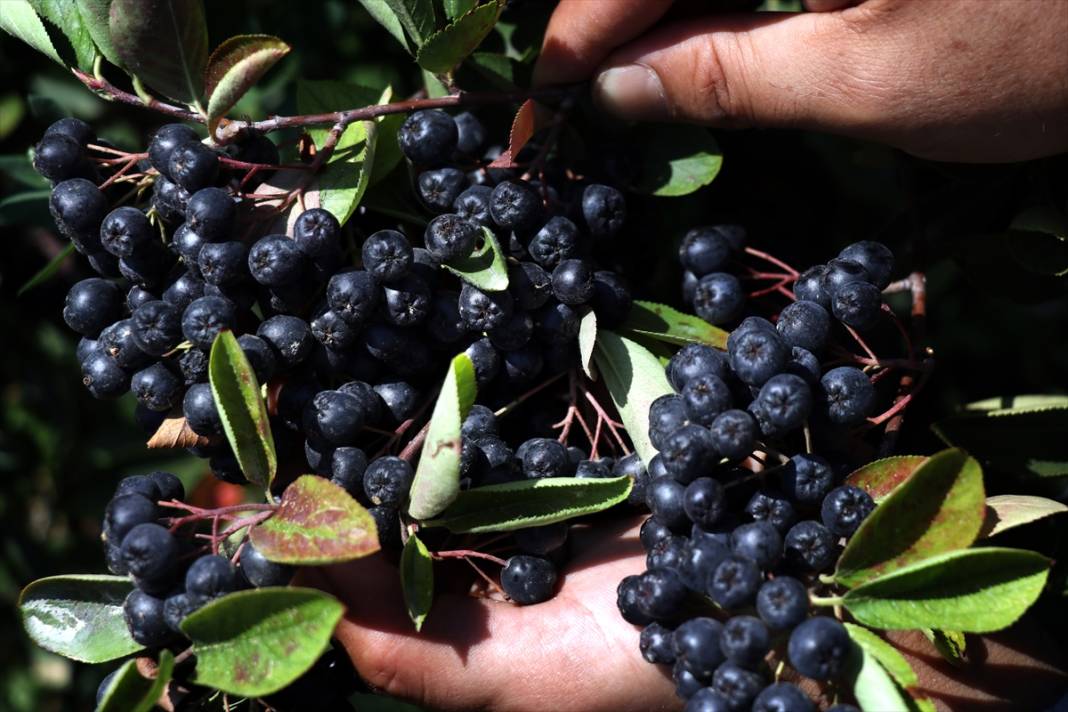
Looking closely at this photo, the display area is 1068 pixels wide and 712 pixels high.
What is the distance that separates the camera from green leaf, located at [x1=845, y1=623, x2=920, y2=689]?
108 centimetres

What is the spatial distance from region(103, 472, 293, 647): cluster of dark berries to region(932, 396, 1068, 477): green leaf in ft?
3.56

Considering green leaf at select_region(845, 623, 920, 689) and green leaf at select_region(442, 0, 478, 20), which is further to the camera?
green leaf at select_region(442, 0, 478, 20)

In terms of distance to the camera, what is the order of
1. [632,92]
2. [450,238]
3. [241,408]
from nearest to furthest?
[241,408], [450,238], [632,92]

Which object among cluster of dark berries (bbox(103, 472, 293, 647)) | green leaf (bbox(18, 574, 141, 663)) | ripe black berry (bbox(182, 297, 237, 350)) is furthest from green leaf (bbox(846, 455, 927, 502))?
green leaf (bbox(18, 574, 141, 663))

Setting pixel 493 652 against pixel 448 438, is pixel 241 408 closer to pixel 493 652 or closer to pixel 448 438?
pixel 448 438

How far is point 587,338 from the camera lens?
137cm

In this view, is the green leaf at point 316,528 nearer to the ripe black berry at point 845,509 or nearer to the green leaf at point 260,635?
the green leaf at point 260,635

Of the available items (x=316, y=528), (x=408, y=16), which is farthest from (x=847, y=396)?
(x=408, y=16)

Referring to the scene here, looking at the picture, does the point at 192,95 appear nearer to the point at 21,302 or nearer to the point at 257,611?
the point at 257,611

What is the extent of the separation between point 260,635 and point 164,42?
79 centimetres

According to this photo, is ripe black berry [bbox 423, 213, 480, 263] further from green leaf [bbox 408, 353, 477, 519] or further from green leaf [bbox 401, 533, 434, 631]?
green leaf [bbox 401, 533, 434, 631]

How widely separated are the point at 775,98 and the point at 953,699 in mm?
939

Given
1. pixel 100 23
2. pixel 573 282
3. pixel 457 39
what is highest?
pixel 100 23

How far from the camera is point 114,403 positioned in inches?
108
